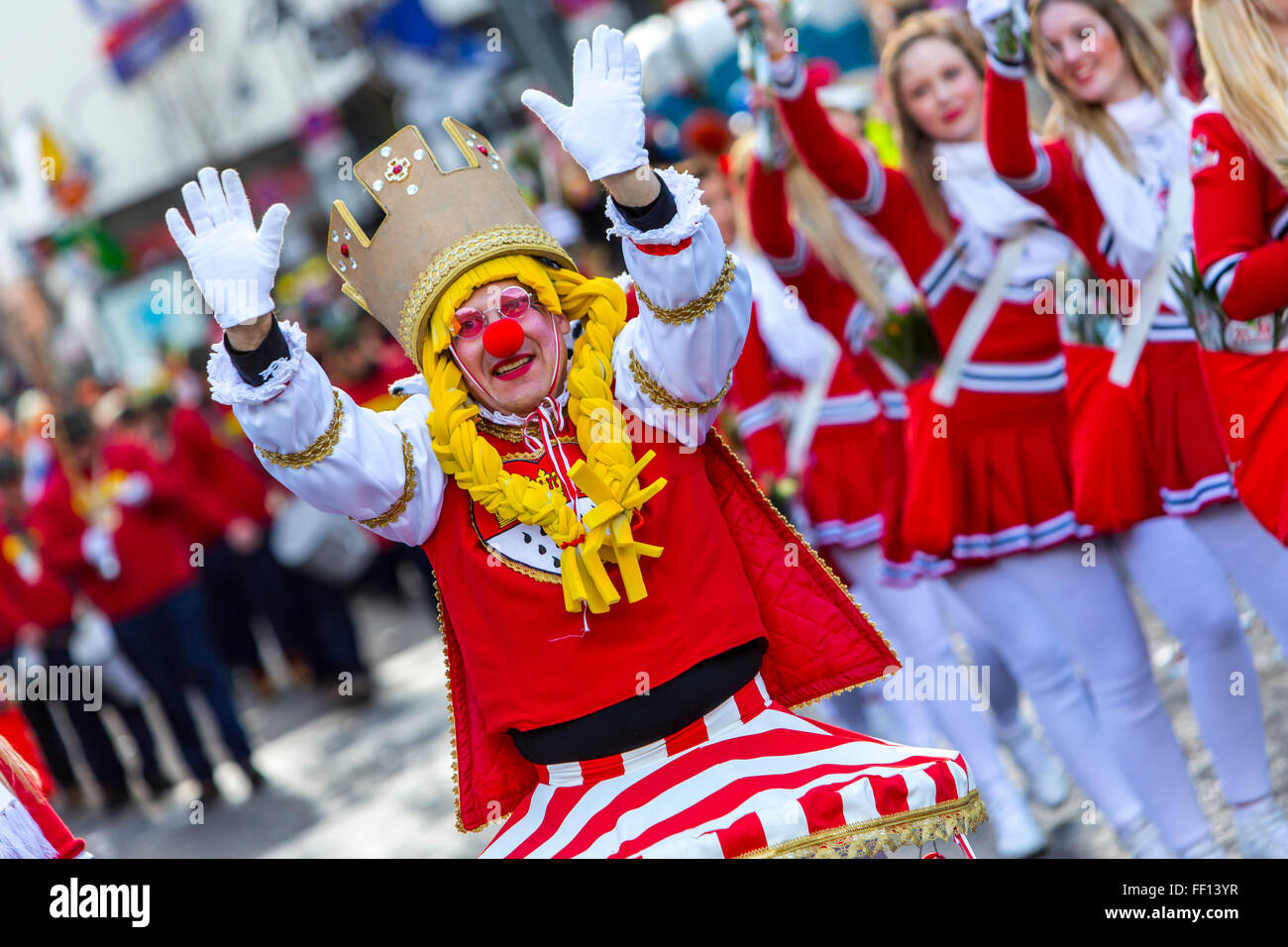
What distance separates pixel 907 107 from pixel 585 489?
2.07m

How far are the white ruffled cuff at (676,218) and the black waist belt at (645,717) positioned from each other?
800 mm

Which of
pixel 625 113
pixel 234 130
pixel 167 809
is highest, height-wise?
pixel 234 130

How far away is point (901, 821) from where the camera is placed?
8.71 feet

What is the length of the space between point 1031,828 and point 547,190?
6.71m

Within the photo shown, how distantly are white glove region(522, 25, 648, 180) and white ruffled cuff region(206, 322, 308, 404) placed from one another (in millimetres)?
598

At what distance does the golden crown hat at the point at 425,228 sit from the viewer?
2.89m

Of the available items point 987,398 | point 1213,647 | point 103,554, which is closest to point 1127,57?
point 987,398

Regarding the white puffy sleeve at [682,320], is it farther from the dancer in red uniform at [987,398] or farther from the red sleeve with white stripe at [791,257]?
the red sleeve with white stripe at [791,257]

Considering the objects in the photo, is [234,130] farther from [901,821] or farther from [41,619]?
[901,821]

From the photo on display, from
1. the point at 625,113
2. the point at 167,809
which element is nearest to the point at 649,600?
the point at 625,113

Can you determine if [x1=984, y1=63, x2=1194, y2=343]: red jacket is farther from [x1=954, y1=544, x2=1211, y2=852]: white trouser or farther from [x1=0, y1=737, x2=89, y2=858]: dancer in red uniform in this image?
[x1=0, y1=737, x2=89, y2=858]: dancer in red uniform

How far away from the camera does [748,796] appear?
8.80 ft

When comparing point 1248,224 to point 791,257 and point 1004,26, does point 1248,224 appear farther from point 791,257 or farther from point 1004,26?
point 791,257

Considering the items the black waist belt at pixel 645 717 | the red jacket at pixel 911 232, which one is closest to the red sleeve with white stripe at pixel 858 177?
the red jacket at pixel 911 232
